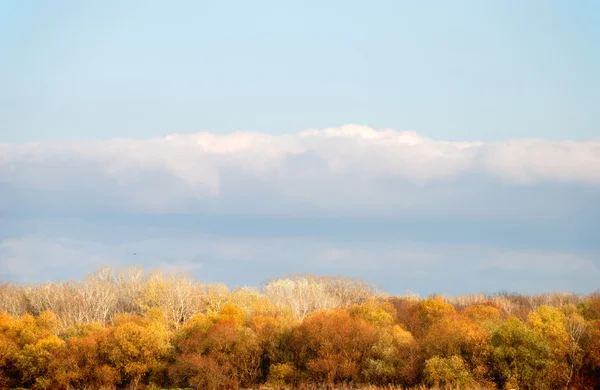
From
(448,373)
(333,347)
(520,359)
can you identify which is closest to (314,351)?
(333,347)

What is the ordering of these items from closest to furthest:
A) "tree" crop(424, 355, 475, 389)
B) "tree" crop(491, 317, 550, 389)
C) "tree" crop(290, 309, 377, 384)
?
→ "tree" crop(424, 355, 475, 389) → "tree" crop(491, 317, 550, 389) → "tree" crop(290, 309, 377, 384)

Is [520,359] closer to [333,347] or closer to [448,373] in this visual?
[448,373]

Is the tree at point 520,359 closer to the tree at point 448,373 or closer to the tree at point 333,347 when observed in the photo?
the tree at point 448,373

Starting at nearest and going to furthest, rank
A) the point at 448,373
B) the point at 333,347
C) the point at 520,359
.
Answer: the point at 448,373
the point at 520,359
the point at 333,347

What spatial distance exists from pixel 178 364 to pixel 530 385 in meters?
40.8

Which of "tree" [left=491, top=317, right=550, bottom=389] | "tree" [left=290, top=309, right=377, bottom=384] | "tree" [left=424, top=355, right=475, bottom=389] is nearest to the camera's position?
"tree" [left=424, top=355, right=475, bottom=389]

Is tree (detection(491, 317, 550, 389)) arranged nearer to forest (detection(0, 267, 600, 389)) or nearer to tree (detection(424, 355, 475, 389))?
forest (detection(0, 267, 600, 389))

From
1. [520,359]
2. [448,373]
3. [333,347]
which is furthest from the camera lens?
[333,347]

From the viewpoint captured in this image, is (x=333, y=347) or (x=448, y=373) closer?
(x=448, y=373)

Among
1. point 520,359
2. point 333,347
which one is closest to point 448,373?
point 520,359

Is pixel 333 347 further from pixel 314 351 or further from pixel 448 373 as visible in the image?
pixel 448 373

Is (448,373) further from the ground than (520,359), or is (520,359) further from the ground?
(520,359)

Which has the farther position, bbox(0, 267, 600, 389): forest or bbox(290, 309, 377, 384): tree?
bbox(290, 309, 377, 384): tree

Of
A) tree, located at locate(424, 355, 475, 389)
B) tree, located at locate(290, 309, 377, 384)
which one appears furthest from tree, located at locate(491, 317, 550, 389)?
tree, located at locate(290, 309, 377, 384)
